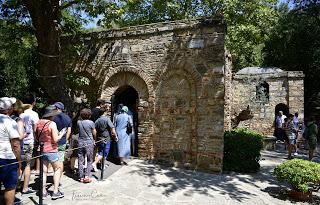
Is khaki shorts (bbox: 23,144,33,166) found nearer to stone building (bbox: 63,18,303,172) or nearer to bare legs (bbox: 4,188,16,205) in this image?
bare legs (bbox: 4,188,16,205)

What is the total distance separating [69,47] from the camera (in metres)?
10.9

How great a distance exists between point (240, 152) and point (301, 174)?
2.35 metres

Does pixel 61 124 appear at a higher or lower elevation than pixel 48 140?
higher

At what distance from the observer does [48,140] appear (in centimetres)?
588

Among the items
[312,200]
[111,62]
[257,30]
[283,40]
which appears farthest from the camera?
[283,40]

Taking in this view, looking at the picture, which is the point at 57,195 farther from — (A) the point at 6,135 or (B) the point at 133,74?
(B) the point at 133,74

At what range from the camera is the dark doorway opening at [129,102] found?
33.2 feet

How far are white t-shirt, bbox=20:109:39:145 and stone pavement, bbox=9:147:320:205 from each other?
109 centimetres

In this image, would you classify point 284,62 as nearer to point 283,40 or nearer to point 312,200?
point 283,40

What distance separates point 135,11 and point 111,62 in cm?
987

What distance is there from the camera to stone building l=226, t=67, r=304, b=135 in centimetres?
1998

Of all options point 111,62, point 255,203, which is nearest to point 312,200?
point 255,203

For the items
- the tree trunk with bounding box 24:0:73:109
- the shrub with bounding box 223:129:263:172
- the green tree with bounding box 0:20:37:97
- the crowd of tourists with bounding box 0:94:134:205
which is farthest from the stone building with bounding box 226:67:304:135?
the tree trunk with bounding box 24:0:73:109

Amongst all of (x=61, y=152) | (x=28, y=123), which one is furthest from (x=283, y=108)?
(x=28, y=123)
